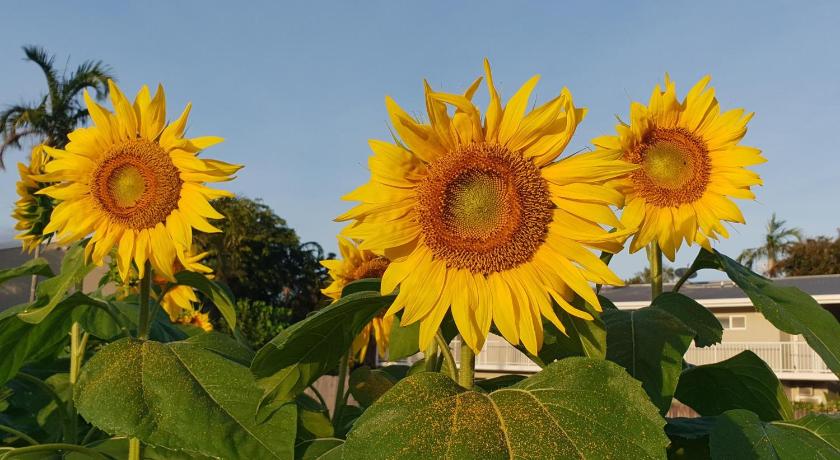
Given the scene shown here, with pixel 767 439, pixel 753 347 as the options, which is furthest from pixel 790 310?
pixel 753 347

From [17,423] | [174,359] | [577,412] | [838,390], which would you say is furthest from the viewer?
[838,390]

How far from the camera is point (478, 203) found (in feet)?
5.38

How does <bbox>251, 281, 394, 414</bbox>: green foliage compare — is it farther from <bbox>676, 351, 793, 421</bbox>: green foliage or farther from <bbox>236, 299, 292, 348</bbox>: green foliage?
<bbox>236, 299, 292, 348</bbox>: green foliage

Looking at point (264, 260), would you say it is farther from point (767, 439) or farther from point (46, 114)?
point (767, 439)

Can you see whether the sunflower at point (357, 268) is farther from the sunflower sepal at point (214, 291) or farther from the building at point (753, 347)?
the building at point (753, 347)

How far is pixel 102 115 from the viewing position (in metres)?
2.25

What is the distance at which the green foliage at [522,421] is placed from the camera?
1182 mm

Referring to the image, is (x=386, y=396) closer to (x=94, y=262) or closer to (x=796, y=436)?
(x=796, y=436)

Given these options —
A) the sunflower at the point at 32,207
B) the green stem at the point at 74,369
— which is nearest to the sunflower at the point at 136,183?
the green stem at the point at 74,369

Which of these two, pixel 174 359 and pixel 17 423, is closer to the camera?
pixel 174 359

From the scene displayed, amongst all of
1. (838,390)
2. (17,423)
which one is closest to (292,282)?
(838,390)

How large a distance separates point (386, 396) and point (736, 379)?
1.18 meters

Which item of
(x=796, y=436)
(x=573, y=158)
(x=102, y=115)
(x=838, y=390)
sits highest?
(x=102, y=115)

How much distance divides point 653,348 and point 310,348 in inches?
28.3
